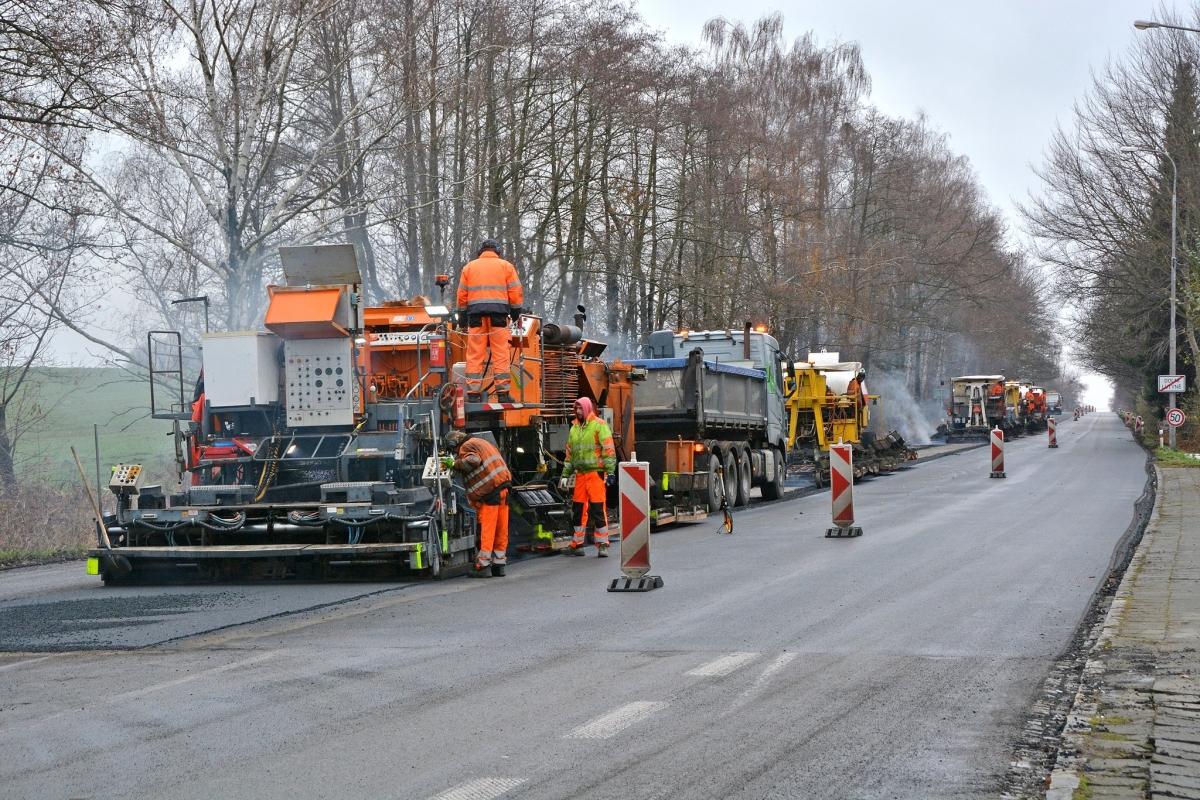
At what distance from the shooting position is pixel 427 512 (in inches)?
478

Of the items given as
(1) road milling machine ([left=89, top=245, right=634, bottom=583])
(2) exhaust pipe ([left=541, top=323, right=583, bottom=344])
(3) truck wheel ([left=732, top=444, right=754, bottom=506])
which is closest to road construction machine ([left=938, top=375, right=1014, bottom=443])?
(3) truck wheel ([left=732, top=444, right=754, bottom=506])

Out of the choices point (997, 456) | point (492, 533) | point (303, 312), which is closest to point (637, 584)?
point (492, 533)

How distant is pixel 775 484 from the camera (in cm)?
2477

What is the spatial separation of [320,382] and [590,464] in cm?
324

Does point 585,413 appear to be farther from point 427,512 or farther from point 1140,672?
point 1140,672

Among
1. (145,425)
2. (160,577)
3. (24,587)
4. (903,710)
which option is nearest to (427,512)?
(160,577)

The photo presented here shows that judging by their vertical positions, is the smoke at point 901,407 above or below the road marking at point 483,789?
above

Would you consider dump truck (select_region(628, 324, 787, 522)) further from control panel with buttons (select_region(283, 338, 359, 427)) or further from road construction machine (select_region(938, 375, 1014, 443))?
road construction machine (select_region(938, 375, 1014, 443))

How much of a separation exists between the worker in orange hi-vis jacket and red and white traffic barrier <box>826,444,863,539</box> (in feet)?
15.2

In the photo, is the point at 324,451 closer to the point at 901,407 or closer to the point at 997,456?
the point at 997,456

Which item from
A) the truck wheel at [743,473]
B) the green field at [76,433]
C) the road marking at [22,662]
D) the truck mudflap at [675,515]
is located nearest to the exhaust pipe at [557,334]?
the truck mudflap at [675,515]

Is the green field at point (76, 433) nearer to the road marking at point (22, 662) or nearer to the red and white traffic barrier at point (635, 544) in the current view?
the red and white traffic barrier at point (635, 544)

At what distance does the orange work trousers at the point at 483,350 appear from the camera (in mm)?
14031

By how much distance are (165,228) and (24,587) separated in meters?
10.1
